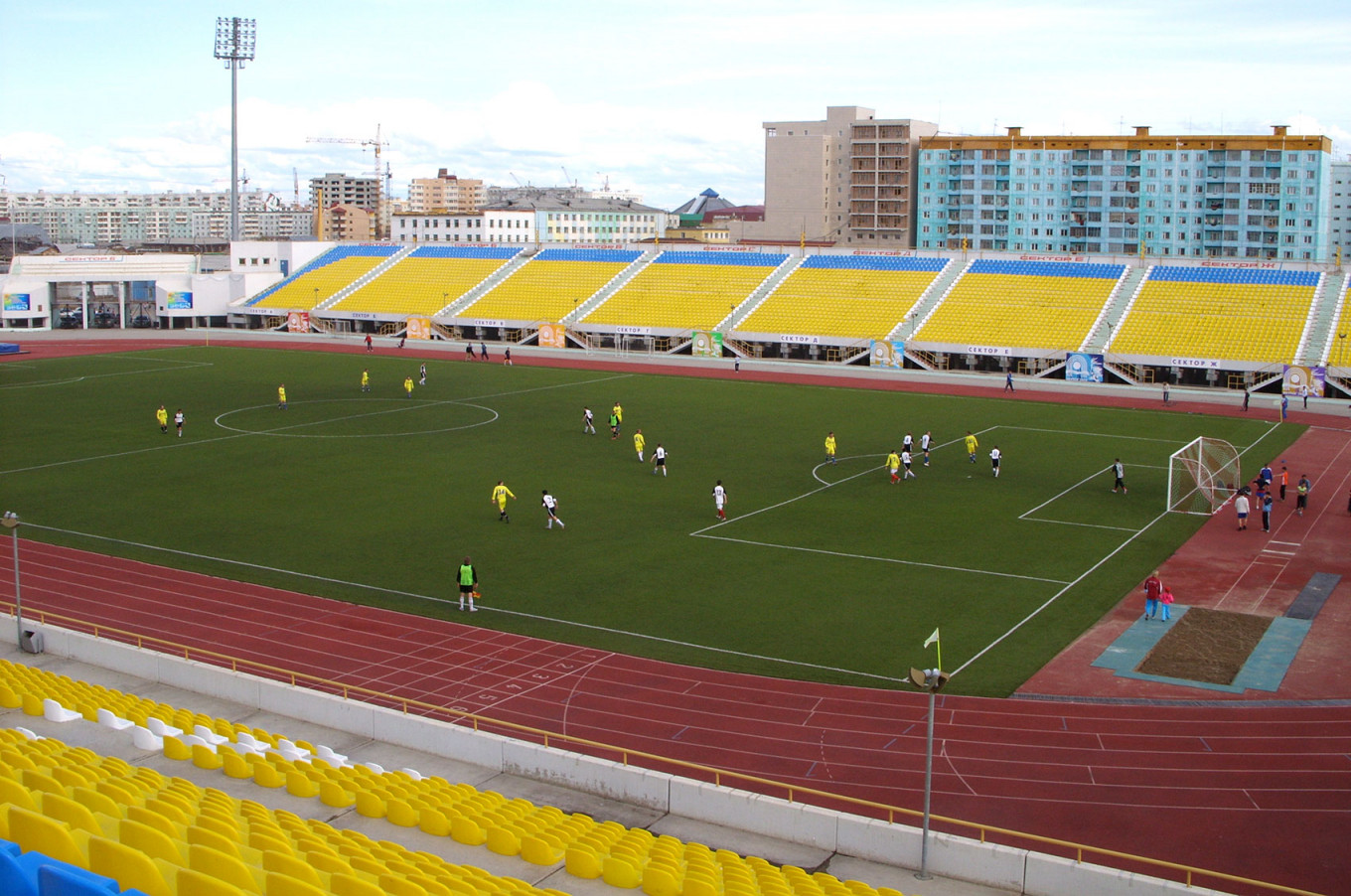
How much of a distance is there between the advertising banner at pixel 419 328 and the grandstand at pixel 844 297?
74.6 feet

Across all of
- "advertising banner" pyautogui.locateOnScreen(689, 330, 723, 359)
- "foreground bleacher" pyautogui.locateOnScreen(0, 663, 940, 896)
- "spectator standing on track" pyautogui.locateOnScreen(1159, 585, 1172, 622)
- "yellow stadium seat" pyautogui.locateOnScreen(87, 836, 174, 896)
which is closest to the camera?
"yellow stadium seat" pyautogui.locateOnScreen(87, 836, 174, 896)

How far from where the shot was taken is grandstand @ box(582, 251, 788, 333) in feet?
251

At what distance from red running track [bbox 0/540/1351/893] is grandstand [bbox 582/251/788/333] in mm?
52992

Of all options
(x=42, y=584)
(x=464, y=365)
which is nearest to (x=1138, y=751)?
(x=42, y=584)

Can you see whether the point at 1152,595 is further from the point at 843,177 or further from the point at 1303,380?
→ the point at 843,177

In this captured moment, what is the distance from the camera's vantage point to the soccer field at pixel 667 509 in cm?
2409

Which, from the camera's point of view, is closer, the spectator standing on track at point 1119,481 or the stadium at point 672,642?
the stadium at point 672,642

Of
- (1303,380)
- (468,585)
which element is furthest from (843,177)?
(468,585)

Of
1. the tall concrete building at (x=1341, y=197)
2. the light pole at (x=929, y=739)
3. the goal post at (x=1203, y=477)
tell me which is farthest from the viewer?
the tall concrete building at (x=1341, y=197)

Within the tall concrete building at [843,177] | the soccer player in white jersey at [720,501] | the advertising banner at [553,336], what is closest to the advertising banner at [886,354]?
the advertising banner at [553,336]

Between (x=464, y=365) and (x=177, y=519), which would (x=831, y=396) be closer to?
(x=464, y=365)

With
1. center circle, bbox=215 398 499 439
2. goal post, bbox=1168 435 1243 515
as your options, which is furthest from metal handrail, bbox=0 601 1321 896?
center circle, bbox=215 398 499 439

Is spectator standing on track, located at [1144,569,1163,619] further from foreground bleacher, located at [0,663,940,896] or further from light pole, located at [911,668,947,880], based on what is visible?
foreground bleacher, located at [0,663,940,896]

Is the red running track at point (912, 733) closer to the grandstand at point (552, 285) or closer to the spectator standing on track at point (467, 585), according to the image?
the spectator standing on track at point (467, 585)
